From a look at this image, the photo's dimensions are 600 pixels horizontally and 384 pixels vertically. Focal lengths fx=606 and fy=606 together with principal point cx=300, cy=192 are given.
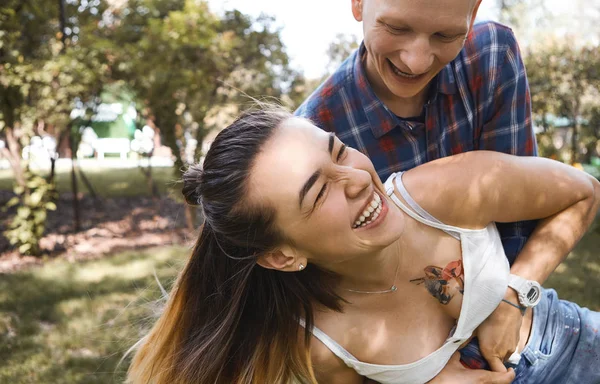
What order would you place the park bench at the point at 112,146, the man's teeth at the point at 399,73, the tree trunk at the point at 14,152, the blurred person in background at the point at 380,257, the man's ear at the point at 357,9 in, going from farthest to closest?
the park bench at the point at 112,146 → the tree trunk at the point at 14,152 → the man's ear at the point at 357,9 → the man's teeth at the point at 399,73 → the blurred person in background at the point at 380,257

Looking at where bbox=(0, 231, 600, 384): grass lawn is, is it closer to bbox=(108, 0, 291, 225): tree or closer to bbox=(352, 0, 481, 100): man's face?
bbox=(352, 0, 481, 100): man's face

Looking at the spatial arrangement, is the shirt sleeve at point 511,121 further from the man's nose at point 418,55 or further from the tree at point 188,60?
the tree at point 188,60

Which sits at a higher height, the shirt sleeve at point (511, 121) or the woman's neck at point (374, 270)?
the shirt sleeve at point (511, 121)

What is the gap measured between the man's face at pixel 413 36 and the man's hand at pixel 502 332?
84 centimetres

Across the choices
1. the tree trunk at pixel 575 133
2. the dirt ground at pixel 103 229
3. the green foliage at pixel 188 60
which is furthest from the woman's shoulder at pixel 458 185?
the tree trunk at pixel 575 133

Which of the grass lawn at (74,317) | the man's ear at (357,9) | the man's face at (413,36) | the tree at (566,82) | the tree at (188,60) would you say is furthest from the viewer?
the tree at (566,82)

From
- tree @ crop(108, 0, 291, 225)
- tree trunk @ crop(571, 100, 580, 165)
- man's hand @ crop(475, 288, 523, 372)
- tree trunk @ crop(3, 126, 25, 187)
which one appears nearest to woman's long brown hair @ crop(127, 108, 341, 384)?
man's hand @ crop(475, 288, 523, 372)

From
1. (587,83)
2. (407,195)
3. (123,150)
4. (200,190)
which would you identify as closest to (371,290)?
(407,195)

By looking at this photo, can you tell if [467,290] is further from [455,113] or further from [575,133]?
[575,133]

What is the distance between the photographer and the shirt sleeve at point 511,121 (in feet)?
7.57

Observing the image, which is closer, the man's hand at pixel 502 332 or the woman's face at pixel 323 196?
the woman's face at pixel 323 196

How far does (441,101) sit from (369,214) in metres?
0.66

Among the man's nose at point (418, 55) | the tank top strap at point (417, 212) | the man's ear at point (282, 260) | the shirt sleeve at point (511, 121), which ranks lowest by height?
the man's ear at point (282, 260)

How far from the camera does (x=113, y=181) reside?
49.2ft
